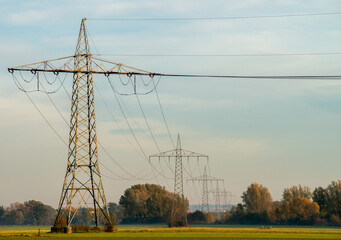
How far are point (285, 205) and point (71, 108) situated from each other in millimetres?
100015

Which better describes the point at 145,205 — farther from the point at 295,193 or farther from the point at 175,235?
the point at 175,235

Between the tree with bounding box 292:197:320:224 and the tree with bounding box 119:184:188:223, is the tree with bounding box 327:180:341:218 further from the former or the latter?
the tree with bounding box 119:184:188:223

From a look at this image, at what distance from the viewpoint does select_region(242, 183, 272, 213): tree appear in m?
176

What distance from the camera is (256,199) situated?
177m

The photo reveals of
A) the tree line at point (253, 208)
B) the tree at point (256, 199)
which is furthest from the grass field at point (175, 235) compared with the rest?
the tree at point (256, 199)

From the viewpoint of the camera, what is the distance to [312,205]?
479 feet

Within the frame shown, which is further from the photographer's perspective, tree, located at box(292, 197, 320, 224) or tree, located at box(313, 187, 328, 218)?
tree, located at box(313, 187, 328, 218)

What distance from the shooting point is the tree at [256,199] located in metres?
176

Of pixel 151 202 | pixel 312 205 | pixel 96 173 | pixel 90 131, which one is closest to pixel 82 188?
pixel 96 173

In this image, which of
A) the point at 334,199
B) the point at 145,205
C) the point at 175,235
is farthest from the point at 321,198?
the point at 175,235

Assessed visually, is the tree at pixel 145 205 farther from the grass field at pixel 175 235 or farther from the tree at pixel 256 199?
the grass field at pixel 175 235

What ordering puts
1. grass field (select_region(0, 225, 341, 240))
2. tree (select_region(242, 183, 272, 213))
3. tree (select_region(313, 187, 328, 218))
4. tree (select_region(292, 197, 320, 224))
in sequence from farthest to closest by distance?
tree (select_region(242, 183, 272, 213))
tree (select_region(313, 187, 328, 218))
tree (select_region(292, 197, 320, 224))
grass field (select_region(0, 225, 341, 240))

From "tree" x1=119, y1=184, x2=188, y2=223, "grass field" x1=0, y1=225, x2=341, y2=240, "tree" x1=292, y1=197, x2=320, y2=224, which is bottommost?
"grass field" x1=0, y1=225, x2=341, y2=240

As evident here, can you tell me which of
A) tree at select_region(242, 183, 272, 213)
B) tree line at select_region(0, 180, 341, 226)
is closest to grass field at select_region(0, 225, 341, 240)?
tree line at select_region(0, 180, 341, 226)
